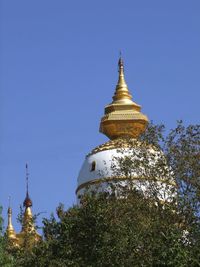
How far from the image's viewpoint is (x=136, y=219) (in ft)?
123

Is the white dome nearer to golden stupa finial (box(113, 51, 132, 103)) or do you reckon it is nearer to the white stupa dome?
the white stupa dome

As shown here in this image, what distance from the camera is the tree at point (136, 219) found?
120 ft

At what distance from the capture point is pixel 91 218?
38.3 meters

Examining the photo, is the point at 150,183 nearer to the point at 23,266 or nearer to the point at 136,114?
the point at 23,266

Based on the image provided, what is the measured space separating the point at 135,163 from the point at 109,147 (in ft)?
68.8

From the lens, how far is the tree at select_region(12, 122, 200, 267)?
36594mm

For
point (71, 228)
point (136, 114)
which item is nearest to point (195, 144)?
point (71, 228)

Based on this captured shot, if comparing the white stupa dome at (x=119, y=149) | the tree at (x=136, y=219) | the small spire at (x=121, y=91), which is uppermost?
the small spire at (x=121, y=91)

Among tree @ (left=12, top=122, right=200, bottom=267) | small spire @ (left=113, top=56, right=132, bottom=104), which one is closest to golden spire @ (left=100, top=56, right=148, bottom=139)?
small spire @ (left=113, top=56, right=132, bottom=104)

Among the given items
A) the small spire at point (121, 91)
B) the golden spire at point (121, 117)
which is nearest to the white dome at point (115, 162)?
the golden spire at point (121, 117)

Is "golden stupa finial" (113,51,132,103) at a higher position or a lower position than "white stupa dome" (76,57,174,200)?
higher

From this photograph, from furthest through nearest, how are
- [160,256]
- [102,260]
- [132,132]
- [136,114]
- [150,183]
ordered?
[136,114]
[132,132]
[150,183]
[102,260]
[160,256]

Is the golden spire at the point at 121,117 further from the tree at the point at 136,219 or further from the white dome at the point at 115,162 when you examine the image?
the tree at the point at 136,219

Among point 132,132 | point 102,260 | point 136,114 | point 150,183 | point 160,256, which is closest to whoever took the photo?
point 160,256
